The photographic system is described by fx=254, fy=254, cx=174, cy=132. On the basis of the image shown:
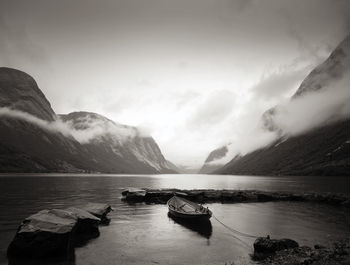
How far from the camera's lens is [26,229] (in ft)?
69.4

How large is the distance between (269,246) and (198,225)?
13.4 metres

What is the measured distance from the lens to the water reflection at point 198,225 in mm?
31156

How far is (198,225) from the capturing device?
35250mm

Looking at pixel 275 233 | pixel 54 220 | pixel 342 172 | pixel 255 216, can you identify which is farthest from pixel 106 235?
pixel 342 172

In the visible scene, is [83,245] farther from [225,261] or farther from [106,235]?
[225,261]

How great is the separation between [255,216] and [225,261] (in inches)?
955

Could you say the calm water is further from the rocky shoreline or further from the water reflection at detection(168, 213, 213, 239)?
the rocky shoreline

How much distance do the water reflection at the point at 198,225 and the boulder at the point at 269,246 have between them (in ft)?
23.0

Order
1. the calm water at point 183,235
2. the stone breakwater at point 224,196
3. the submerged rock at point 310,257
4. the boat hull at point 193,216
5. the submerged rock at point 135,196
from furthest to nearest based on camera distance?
the stone breakwater at point 224,196 < the submerged rock at point 135,196 < the boat hull at point 193,216 < the calm water at point 183,235 < the submerged rock at point 310,257

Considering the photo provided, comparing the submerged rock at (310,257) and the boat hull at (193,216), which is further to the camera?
the boat hull at (193,216)

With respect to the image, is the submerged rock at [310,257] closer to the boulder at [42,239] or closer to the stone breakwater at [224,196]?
the boulder at [42,239]

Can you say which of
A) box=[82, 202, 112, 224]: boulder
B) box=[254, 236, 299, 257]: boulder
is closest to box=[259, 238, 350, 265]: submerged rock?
box=[254, 236, 299, 257]: boulder

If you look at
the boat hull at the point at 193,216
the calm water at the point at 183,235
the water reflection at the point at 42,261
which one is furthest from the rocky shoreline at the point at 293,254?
the water reflection at the point at 42,261

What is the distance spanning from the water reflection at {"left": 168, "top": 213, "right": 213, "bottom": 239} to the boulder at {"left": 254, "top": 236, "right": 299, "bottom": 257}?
276 inches
